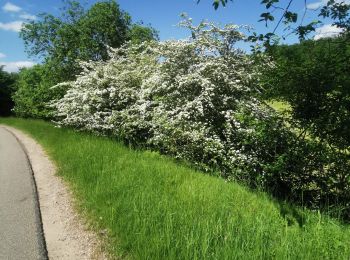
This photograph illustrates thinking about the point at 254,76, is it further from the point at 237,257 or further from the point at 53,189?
the point at 237,257

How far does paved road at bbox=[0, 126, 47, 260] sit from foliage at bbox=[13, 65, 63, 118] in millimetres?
9046

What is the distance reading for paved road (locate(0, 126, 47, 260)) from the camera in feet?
15.8

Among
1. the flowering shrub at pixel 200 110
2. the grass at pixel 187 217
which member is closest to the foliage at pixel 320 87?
the flowering shrub at pixel 200 110

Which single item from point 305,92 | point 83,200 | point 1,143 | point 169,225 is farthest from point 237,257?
point 1,143

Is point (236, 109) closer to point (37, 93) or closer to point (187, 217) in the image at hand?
point (187, 217)

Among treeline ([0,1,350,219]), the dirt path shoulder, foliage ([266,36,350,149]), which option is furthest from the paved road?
foliage ([266,36,350,149])

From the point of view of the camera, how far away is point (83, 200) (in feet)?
21.5

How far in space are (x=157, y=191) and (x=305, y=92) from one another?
167 inches

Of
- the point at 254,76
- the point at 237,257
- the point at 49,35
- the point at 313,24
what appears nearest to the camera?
the point at 237,257

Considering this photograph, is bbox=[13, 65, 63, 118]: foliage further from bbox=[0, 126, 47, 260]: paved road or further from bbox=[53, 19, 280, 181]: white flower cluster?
bbox=[0, 126, 47, 260]: paved road

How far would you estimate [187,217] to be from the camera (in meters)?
5.11

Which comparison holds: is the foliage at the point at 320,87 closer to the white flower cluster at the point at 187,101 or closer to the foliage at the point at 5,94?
the white flower cluster at the point at 187,101

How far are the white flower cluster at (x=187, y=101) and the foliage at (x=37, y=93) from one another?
5.86 metres

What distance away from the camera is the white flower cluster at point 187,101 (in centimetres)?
935
